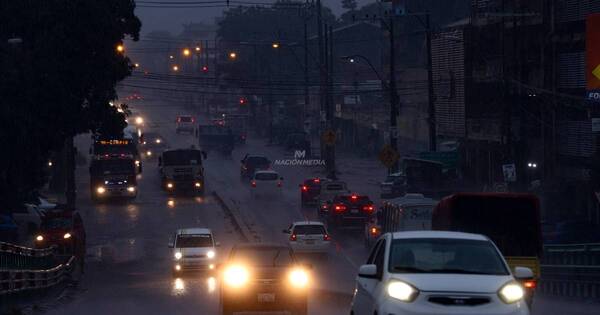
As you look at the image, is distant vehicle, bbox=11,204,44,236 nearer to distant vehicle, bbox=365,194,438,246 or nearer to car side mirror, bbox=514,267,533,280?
distant vehicle, bbox=365,194,438,246

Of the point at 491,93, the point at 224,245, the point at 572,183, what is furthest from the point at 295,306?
the point at 491,93

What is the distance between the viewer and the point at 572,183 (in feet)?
176

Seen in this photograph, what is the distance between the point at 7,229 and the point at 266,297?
1019 inches

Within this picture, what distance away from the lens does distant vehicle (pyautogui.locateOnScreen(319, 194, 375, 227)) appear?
163 ft

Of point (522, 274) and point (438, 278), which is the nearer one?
point (438, 278)

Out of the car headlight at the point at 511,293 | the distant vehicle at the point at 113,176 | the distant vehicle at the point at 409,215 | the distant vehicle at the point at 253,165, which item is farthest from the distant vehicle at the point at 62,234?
the distant vehicle at the point at 253,165

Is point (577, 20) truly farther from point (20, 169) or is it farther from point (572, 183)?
point (20, 169)

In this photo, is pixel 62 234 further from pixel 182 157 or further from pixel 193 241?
pixel 182 157

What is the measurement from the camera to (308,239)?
132 feet

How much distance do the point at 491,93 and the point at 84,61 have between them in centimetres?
3345

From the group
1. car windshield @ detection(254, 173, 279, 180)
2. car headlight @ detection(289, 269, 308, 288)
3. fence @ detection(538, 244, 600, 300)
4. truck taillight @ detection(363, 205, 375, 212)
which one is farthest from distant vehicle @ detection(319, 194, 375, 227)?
car headlight @ detection(289, 269, 308, 288)

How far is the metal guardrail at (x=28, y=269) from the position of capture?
79.2 ft

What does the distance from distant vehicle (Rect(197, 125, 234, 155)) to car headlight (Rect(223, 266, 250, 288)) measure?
268ft

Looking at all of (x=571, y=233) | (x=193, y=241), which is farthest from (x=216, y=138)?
(x=571, y=233)
